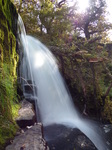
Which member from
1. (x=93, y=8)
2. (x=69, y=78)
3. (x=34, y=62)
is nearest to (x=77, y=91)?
(x=69, y=78)

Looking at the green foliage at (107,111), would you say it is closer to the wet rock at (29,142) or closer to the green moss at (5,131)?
the wet rock at (29,142)

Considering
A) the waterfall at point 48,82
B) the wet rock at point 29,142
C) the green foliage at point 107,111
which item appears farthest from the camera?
the waterfall at point 48,82

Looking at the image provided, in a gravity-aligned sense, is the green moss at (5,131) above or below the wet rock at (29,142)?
above

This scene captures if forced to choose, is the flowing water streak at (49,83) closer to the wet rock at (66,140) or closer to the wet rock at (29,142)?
the wet rock at (66,140)

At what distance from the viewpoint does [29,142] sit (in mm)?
1612

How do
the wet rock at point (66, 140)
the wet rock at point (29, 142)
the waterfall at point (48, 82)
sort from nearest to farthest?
the wet rock at point (29, 142)
the wet rock at point (66, 140)
the waterfall at point (48, 82)

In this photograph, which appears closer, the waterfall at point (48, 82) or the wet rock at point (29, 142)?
the wet rock at point (29, 142)

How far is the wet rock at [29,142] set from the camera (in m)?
1.50

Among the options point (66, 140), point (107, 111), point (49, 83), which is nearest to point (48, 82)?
point (49, 83)

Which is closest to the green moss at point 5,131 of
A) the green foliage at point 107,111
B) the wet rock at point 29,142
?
the wet rock at point 29,142

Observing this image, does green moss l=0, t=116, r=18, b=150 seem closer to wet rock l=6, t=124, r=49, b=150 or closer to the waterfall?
wet rock l=6, t=124, r=49, b=150

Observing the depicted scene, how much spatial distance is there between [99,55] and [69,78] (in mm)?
1685

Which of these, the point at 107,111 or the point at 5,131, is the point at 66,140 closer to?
the point at 5,131

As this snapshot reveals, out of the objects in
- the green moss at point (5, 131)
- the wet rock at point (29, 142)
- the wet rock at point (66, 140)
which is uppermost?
the green moss at point (5, 131)
